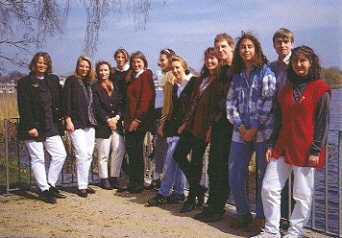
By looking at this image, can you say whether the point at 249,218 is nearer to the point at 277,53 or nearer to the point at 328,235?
the point at 328,235

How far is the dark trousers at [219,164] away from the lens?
15.2ft

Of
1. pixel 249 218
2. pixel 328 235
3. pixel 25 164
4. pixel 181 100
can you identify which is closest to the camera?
pixel 328 235

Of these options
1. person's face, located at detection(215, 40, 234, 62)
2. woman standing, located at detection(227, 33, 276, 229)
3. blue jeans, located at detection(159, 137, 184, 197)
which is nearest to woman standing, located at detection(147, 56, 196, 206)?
blue jeans, located at detection(159, 137, 184, 197)

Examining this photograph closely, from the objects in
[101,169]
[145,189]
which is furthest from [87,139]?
[145,189]

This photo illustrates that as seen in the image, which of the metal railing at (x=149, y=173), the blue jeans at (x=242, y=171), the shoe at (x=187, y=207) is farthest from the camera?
the shoe at (x=187, y=207)

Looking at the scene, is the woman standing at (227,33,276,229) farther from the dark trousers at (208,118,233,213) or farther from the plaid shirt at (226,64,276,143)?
the dark trousers at (208,118,233,213)

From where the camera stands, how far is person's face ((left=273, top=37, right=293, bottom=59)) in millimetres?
4164

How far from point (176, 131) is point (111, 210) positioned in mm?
1147

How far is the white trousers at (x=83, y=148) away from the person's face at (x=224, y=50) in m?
2.16

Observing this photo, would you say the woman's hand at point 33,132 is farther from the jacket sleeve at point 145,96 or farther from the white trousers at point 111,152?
the jacket sleeve at point 145,96

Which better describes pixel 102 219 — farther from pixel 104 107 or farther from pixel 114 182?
pixel 104 107

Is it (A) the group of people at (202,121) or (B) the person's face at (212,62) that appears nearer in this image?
(A) the group of people at (202,121)

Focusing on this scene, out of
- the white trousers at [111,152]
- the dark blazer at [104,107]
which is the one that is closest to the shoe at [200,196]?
the white trousers at [111,152]

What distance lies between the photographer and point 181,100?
525cm
